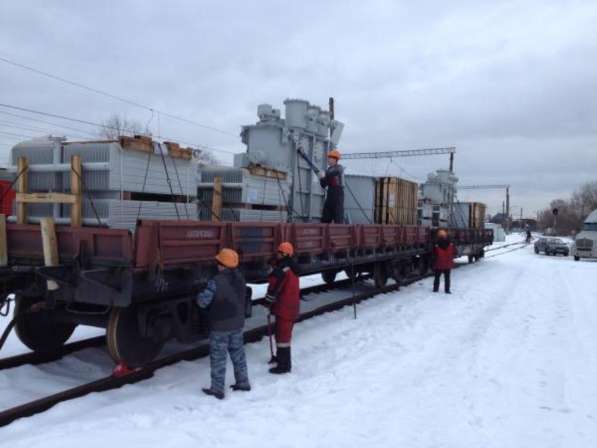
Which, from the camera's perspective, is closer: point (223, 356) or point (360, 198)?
point (223, 356)

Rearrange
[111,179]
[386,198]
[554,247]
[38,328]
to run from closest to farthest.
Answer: [111,179]
[38,328]
[386,198]
[554,247]

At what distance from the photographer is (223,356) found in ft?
16.6

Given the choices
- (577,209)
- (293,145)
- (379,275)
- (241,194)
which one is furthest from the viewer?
(577,209)

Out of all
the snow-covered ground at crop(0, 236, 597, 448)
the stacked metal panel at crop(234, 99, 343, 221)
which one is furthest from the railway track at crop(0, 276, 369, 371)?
the stacked metal panel at crop(234, 99, 343, 221)

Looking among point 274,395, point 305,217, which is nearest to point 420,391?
point 274,395

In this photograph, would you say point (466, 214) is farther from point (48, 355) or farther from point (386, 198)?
point (48, 355)

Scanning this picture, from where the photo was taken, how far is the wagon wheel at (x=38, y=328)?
18.9ft

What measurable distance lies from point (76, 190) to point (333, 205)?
215 inches

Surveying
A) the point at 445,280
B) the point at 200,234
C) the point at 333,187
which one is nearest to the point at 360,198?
the point at 445,280

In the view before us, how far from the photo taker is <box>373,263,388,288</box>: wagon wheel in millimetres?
12127

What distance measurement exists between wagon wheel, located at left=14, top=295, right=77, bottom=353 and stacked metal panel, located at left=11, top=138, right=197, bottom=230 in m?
0.98

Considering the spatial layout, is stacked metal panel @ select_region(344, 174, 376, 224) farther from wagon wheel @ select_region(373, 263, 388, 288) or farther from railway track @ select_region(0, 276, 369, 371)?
railway track @ select_region(0, 276, 369, 371)

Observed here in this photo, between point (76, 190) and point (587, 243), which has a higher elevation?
point (76, 190)

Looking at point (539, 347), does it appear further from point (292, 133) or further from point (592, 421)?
point (292, 133)
